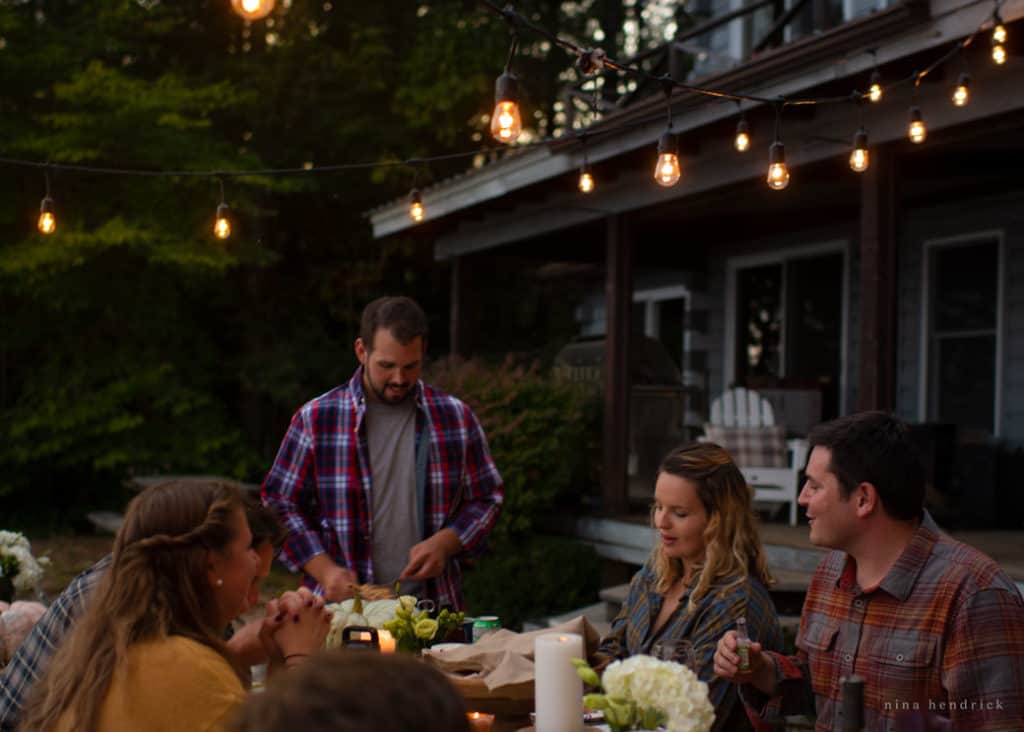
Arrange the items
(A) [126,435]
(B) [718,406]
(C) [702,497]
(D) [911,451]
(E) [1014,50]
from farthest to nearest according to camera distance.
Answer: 1. (A) [126,435]
2. (B) [718,406]
3. (E) [1014,50]
4. (C) [702,497]
5. (D) [911,451]

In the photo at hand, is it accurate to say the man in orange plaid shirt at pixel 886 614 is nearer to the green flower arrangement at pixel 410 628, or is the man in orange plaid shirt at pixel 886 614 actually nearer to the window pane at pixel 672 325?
the green flower arrangement at pixel 410 628

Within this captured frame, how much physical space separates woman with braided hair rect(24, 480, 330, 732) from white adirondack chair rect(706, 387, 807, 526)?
6300 mm

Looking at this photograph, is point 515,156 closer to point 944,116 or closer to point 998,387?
point 944,116

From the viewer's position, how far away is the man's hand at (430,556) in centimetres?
368

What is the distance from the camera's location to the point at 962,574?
2.45m

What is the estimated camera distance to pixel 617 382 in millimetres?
8656

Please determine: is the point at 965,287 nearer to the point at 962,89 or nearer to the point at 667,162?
the point at 962,89

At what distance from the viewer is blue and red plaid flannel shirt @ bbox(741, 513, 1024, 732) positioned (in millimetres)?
2348

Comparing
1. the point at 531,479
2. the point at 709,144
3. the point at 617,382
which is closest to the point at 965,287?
the point at 709,144

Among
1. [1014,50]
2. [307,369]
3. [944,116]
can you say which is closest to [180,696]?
[1014,50]

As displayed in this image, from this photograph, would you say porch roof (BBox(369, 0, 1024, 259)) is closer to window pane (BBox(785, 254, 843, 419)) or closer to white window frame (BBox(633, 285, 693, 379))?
white window frame (BBox(633, 285, 693, 379))

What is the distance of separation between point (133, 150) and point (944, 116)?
8.97 meters

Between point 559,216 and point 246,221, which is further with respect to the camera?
point 246,221

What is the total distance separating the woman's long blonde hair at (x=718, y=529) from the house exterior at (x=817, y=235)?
2.47 m
